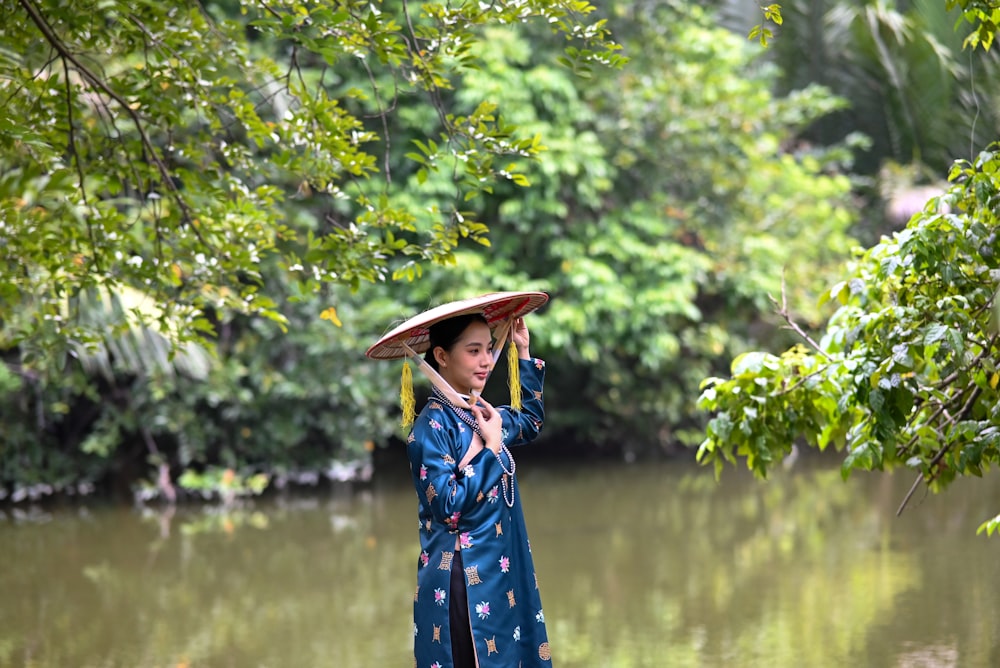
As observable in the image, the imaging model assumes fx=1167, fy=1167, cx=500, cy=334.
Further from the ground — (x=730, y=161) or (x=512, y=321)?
(x=730, y=161)

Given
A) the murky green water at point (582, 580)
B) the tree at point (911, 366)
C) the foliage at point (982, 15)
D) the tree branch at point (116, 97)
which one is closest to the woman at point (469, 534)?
the tree at point (911, 366)

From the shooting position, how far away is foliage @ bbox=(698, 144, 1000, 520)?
2928 millimetres

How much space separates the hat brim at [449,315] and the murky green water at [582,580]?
2162mm

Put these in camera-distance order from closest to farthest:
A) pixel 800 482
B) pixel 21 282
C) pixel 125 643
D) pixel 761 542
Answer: pixel 21 282
pixel 125 643
pixel 761 542
pixel 800 482

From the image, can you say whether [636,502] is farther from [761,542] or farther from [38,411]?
[38,411]

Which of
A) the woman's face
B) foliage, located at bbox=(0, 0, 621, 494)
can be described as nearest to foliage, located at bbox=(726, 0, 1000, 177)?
foliage, located at bbox=(0, 0, 621, 494)

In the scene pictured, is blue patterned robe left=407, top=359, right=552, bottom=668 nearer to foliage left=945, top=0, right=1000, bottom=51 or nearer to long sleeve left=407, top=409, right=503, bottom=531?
long sleeve left=407, top=409, right=503, bottom=531

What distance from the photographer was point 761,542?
281 inches

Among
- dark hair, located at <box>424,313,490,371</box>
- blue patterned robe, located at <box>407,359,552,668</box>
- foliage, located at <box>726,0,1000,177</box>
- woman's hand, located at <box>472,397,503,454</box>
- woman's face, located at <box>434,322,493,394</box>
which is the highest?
foliage, located at <box>726,0,1000,177</box>

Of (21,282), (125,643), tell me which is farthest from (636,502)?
(21,282)

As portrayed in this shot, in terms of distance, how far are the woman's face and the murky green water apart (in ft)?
7.15

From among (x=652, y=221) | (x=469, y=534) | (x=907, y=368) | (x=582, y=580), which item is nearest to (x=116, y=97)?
(x=469, y=534)

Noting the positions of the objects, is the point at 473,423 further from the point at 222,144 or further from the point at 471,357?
the point at 222,144

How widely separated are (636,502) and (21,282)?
5.61 meters
